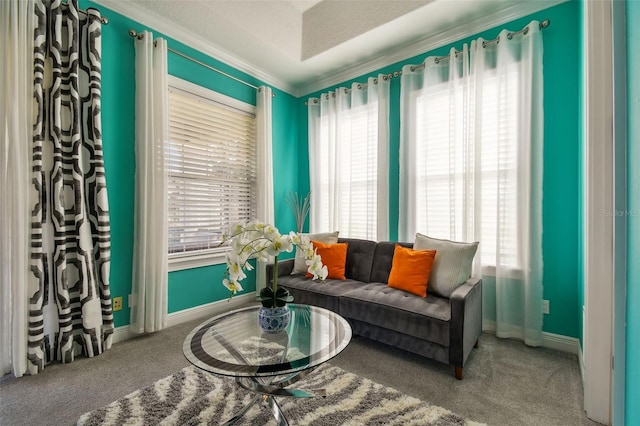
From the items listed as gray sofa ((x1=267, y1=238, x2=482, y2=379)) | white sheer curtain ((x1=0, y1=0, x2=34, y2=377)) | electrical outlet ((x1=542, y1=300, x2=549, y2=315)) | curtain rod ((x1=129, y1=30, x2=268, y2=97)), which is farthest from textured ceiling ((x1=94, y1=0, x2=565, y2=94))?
electrical outlet ((x1=542, y1=300, x2=549, y2=315))

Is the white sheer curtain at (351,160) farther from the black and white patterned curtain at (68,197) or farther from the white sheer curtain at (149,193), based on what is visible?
the black and white patterned curtain at (68,197)

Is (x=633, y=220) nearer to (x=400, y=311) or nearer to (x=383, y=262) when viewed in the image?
(x=400, y=311)

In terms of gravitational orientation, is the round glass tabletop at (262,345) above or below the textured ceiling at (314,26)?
below

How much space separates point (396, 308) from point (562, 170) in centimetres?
174

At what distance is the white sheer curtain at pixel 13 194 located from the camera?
185 centimetres

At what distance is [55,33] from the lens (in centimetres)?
205

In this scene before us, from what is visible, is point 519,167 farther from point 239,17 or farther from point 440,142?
point 239,17

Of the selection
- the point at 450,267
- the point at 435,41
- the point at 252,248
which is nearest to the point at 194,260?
the point at 252,248

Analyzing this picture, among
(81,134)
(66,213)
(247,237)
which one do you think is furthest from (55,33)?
(247,237)

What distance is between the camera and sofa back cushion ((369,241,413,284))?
2.77 meters

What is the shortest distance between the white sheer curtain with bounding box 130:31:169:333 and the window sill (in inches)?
10.0

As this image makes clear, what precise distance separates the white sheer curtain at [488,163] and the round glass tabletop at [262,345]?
1.65 meters

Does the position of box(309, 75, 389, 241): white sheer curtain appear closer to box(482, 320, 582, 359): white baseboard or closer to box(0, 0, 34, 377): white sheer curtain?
box(482, 320, 582, 359): white baseboard

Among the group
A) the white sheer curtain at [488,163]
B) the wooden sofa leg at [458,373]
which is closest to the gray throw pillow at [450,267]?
the white sheer curtain at [488,163]
